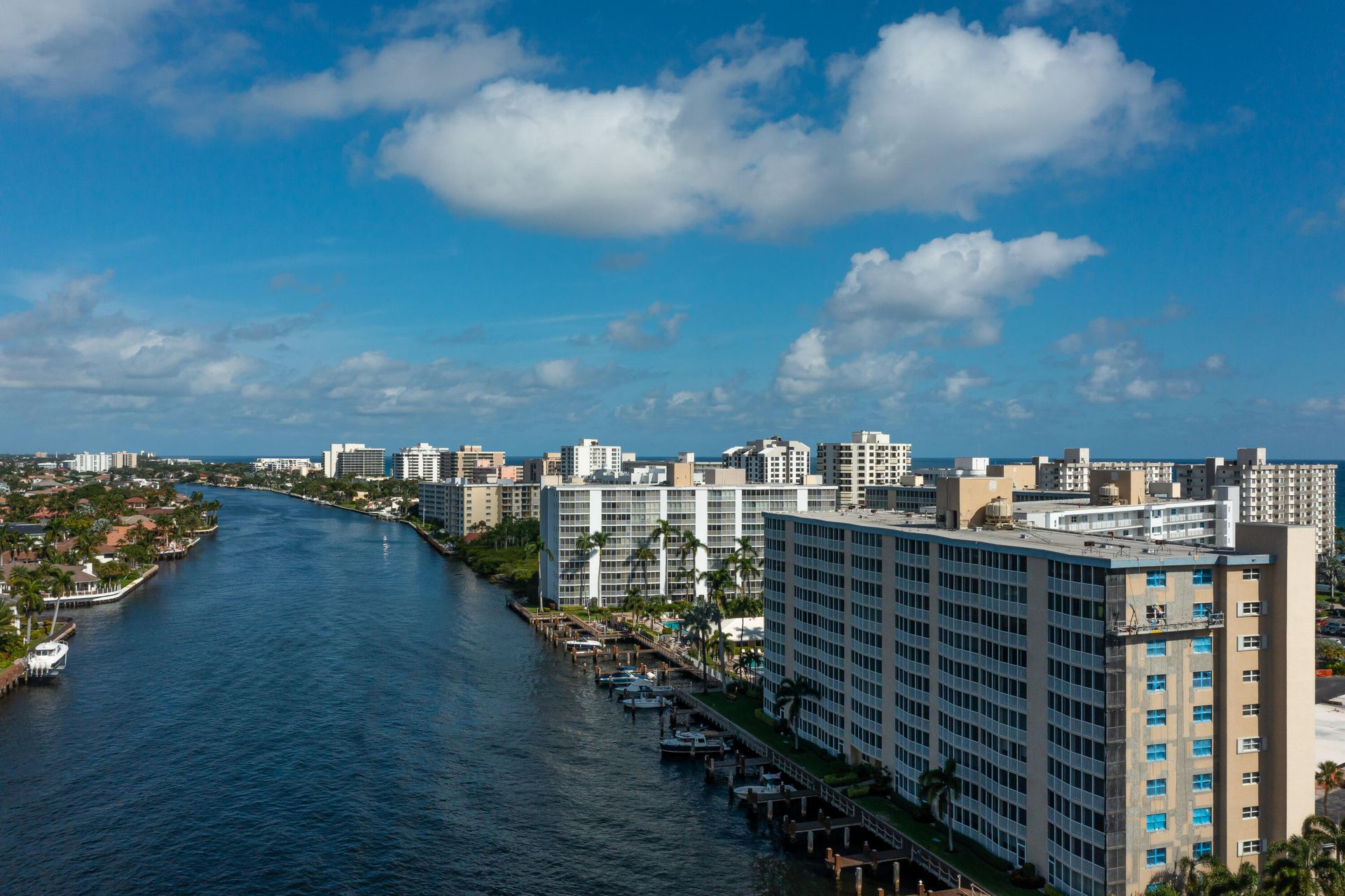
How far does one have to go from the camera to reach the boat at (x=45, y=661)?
10275 centimetres

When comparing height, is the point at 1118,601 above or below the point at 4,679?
above

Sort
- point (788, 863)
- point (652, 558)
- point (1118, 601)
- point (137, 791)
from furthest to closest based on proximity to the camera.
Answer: point (652, 558), point (137, 791), point (788, 863), point (1118, 601)

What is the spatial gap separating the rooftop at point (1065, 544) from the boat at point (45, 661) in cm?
8925

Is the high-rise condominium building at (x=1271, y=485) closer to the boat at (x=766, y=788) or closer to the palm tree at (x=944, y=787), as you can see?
the boat at (x=766, y=788)

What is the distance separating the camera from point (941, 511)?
6981 cm

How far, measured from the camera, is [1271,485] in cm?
18450

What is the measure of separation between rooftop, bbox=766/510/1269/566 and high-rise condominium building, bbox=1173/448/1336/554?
142 metres

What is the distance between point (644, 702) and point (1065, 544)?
177ft

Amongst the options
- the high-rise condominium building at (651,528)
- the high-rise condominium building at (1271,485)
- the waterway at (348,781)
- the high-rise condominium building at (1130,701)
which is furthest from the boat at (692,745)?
the high-rise condominium building at (1271,485)

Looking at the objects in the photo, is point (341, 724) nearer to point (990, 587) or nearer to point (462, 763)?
point (462, 763)

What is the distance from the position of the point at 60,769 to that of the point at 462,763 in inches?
1262

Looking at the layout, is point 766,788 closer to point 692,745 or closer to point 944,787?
point 692,745

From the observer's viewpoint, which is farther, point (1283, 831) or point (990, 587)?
point (990, 587)

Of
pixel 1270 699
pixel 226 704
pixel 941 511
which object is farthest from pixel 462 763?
pixel 1270 699
